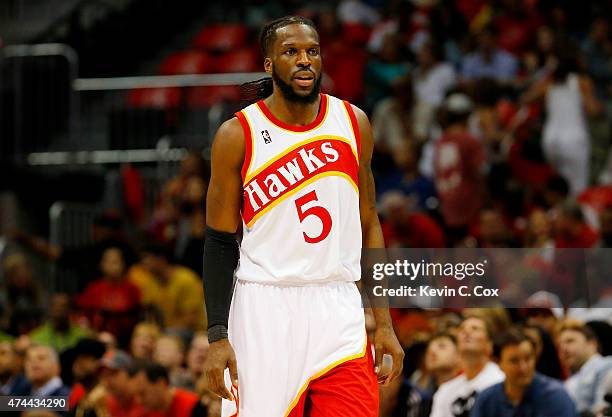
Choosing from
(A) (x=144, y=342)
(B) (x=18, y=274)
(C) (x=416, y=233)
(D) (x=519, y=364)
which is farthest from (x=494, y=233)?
(B) (x=18, y=274)

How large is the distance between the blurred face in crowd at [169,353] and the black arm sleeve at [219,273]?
4.51 m

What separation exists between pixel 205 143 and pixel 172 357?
4.23 metres

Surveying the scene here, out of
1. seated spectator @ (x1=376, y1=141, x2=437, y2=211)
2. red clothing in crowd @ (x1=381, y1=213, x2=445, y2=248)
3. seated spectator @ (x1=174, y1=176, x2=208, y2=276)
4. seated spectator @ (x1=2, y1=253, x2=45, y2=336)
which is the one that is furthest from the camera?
seated spectator @ (x1=376, y1=141, x2=437, y2=211)

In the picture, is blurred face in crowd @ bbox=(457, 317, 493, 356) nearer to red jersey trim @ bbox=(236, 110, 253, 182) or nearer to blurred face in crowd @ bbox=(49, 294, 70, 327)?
red jersey trim @ bbox=(236, 110, 253, 182)

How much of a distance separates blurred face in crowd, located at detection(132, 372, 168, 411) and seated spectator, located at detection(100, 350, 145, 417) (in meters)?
0.08

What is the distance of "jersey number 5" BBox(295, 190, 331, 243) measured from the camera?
5.36 m

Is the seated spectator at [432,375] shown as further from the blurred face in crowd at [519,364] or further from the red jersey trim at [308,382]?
the red jersey trim at [308,382]

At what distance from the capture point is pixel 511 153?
12484 millimetres

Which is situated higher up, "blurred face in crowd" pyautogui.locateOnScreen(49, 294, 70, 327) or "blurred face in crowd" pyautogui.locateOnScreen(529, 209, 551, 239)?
"blurred face in crowd" pyautogui.locateOnScreen(529, 209, 551, 239)

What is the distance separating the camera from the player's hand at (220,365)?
17.3 ft

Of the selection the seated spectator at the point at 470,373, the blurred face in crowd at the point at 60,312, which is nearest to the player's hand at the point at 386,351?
the seated spectator at the point at 470,373

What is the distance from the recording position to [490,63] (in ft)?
44.6

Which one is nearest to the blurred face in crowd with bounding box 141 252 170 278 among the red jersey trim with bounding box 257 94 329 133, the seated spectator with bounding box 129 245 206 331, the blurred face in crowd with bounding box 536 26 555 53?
the seated spectator with bounding box 129 245 206 331

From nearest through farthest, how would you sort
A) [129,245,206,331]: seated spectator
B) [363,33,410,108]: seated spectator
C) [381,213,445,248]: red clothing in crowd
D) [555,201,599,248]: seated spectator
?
1. [555,201,599,248]: seated spectator
2. [381,213,445,248]: red clothing in crowd
3. [129,245,206,331]: seated spectator
4. [363,33,410,108]: seated spectator
